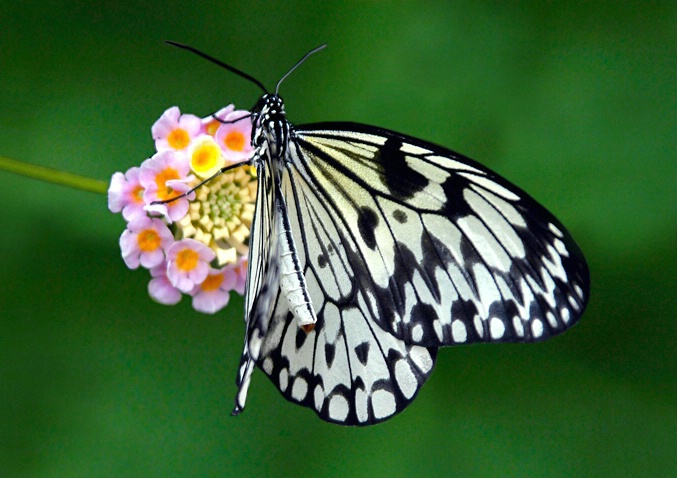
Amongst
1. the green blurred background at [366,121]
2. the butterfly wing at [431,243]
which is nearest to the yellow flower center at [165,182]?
the butterfly wing at [431,243]

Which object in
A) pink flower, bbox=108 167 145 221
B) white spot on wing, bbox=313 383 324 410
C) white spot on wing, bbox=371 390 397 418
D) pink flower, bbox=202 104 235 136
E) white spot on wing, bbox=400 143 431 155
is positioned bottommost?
white spot on wing, bbox=371 390 397 418

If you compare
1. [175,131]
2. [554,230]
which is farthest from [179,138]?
[554,230]

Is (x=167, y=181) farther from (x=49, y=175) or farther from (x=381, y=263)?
(x=381, y=263)

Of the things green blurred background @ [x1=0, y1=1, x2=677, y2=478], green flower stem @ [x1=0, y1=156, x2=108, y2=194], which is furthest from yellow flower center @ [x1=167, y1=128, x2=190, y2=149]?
green blurred background @ [x1=0, y1=1, x2=677, y2=478]

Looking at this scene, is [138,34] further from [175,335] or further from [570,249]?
[570,249]

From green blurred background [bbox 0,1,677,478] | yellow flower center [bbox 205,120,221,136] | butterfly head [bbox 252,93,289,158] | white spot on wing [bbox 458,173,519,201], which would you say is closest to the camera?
white spot on wing [bbox 458,173,519,201]

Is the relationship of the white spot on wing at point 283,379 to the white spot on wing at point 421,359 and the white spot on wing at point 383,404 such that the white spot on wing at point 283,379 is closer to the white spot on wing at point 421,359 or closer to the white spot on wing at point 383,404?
the white spot on wing at point 383,404

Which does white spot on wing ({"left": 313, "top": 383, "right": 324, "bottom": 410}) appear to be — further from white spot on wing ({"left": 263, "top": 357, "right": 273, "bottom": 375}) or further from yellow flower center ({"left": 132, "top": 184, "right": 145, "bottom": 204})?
yellow flower center ({"left": 132, "top": 184, "right": 145, "bottom": 204})
